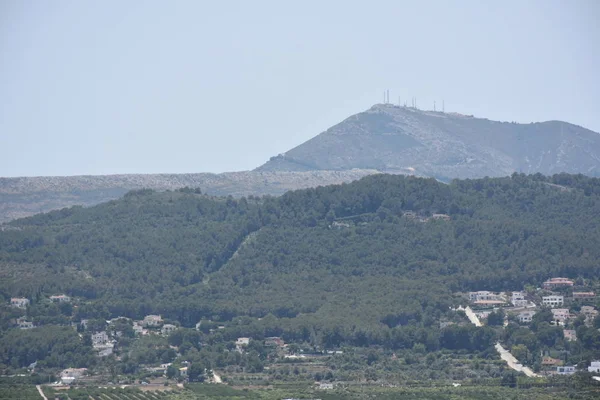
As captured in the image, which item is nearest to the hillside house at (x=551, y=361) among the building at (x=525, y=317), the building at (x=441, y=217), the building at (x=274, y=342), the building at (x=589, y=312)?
the building at (x=525, y=317)

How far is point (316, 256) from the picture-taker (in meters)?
121

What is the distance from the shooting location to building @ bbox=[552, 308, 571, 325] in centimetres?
10386

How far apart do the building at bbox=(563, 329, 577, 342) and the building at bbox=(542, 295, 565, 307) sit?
7.90 metres

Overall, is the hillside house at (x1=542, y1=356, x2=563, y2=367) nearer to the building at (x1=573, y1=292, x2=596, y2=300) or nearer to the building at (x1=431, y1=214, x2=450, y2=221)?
the building at (x1=573, y1=292, x2=596, y2=300)

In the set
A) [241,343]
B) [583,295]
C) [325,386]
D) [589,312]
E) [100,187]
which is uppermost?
[100,187]

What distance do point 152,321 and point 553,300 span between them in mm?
27711

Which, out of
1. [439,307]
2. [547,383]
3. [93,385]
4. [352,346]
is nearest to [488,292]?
[439,307]

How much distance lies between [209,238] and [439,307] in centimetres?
2519

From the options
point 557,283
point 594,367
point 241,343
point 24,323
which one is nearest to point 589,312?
point 557,283

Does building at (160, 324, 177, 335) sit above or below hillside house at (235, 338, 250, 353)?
above

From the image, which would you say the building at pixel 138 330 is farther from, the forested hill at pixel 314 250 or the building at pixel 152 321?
the forested hill at pixel 314 250

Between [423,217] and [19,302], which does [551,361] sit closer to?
[423,217]

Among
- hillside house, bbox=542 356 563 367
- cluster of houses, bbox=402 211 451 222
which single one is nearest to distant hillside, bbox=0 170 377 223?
cluster of houses, bbox=402 211 451 222

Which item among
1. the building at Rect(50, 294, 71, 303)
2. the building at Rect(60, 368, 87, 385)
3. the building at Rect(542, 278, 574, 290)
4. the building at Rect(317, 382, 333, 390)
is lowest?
the building at Rect(60, 368, 87, 385)
